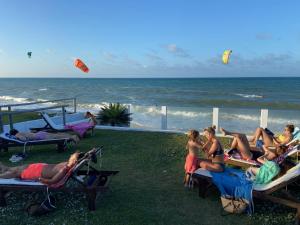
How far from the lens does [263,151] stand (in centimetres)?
638

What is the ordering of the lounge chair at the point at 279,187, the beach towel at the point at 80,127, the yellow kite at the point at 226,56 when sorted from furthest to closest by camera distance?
the yellow kite at the point at 226,56, the beach towel at the point at 80,127, the lounge chair at the point at 279,187

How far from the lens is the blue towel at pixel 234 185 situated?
4.18 m

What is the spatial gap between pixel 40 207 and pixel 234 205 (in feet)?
8.52

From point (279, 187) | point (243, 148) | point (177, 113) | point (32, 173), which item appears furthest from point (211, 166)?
point (177, 113)

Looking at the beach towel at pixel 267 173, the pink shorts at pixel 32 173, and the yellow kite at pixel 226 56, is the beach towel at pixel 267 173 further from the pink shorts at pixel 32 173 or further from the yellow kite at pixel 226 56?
the yellow kite at pixel 226 56

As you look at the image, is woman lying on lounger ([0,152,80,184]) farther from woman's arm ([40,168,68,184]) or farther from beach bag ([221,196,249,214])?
beach bag ([221,196,249,214])

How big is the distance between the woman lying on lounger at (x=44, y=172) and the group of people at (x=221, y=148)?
1886mm

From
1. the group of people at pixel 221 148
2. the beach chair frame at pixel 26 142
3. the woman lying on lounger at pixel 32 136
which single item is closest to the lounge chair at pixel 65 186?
the group of people at pixel 221 148

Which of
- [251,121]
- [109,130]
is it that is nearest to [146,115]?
[251,121]

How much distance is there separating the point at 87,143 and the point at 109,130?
200 centimetres

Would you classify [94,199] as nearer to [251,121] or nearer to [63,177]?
[63,177]

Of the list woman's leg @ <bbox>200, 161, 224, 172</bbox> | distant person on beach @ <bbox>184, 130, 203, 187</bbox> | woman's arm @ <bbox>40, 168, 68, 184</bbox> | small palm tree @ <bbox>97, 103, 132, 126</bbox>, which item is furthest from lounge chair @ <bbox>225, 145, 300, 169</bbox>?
small palm tree @ <bbox>97, 103, 132, 126</bbox>

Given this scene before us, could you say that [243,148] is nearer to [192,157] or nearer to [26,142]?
[192,157]

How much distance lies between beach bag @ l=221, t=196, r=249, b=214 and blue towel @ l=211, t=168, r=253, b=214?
0.06 metres
